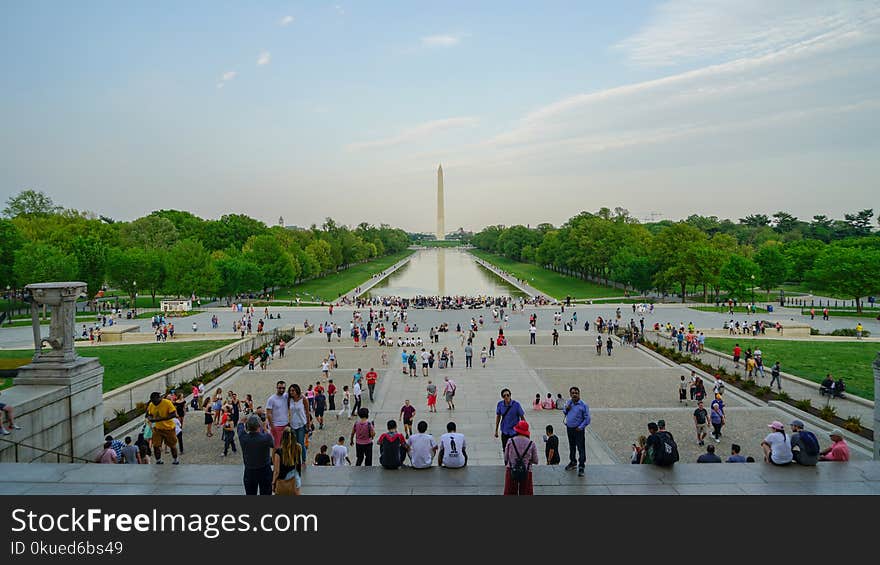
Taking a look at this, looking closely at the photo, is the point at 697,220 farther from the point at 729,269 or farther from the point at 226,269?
the point at 226,269

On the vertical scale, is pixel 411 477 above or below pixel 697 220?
below

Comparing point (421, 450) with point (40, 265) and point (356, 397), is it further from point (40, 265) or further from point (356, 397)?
point (40, 265)

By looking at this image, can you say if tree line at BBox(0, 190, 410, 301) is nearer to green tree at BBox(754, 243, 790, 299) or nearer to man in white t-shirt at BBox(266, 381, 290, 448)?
man in white t-shirt at BBox(266, 381, 290, 448)

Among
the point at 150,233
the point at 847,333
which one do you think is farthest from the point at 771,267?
the point at 150,233

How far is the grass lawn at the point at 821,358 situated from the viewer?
24625 millimetres

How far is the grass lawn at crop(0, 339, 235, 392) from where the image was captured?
86.7 feet

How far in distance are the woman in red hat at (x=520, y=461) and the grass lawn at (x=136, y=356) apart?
20988mm

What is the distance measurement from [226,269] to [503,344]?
39.0 meters

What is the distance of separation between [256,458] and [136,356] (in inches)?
1124

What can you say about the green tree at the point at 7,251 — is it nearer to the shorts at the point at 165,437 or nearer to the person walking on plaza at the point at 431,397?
the person walking on plaza at the point at 431,397

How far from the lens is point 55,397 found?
10.3 meters

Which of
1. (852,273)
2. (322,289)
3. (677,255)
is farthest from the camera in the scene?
(322,289)
